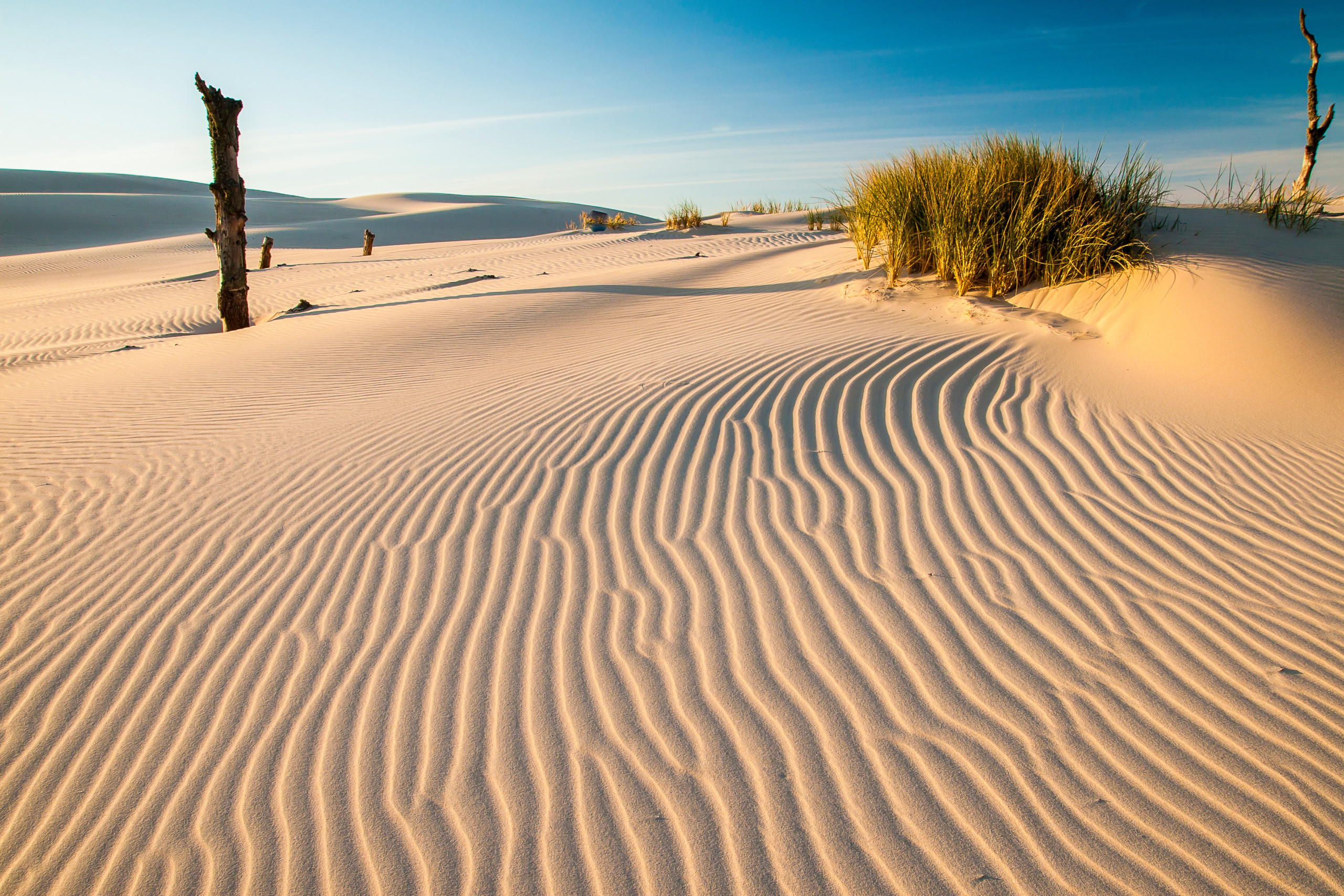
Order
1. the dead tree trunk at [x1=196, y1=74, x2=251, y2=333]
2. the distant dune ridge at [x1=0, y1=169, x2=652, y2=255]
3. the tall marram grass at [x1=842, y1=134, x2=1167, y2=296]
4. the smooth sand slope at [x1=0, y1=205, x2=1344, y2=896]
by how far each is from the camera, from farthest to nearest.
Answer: the distant dune ridge at [x1=0, y1=169, x2=652, y2=255] → the dead tree trunk at [x1=196, y1=74, x2=251, y2=333] → the tall marram grass at [x1=842, y1=134, x2=1167, y2=296] → the smooth sand slope at [x1=0, y1=205, x2=1344, y2=896]

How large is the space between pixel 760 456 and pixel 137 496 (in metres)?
3.64

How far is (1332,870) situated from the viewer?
1.60 metres

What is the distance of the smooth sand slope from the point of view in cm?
176

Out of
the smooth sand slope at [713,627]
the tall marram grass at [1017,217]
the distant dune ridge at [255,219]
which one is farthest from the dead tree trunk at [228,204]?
the distant dune ridge at [255,219]

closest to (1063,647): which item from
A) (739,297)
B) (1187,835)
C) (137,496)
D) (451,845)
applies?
(1187,835)

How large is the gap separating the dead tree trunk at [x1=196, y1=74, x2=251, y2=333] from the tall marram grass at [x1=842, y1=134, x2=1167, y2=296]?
30.0 feet

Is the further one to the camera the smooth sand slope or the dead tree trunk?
the dead tree trunk

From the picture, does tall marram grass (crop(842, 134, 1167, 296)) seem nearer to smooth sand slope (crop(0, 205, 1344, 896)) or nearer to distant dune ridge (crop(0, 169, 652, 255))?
smooth sand slope (crop(0, 205, 1344, 896))

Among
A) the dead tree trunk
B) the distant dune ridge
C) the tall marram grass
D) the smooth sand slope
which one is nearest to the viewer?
the smooth sand slope

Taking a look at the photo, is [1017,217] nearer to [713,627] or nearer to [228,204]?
[713,627]

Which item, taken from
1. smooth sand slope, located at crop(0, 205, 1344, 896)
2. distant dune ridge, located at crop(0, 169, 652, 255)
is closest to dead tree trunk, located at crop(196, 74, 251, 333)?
smooth sand slope, located at crop(0, 205, 1344, 896)

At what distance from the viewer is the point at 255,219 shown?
105ft

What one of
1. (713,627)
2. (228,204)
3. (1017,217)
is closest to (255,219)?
(228,204)

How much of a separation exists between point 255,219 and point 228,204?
27393 millimetres
